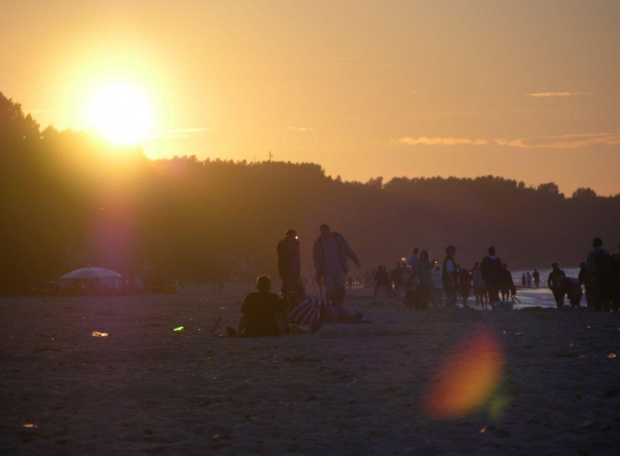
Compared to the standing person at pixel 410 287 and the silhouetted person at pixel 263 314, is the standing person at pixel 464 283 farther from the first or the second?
the silhouetted person at pixel 263 314

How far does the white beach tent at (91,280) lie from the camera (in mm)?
45491

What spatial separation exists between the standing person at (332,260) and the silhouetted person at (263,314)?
2.65m

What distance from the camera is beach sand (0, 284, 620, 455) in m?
5.67

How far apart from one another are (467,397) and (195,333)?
9.03m

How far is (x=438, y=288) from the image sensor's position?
22.5 metres

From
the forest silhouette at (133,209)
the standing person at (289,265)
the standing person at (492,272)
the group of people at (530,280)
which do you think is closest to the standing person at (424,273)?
the standing person at (492,272)

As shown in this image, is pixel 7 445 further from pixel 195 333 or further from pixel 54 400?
pixel 195 333

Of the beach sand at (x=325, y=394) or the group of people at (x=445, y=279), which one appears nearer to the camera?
the beach sand at (x=325, y=394)

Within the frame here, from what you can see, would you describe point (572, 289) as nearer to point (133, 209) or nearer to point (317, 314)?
point (317, 314)

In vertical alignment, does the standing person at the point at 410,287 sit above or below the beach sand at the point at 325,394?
above

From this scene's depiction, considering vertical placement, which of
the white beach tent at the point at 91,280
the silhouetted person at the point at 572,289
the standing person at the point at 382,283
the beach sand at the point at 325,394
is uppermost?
the white beach tent at the point at 91,280

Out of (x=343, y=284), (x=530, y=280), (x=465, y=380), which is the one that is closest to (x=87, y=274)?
(x=343, y=284)

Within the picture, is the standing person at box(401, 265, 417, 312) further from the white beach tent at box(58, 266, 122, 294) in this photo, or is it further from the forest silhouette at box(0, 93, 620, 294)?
the forest silhouette at box(0, 93, 620, 294)

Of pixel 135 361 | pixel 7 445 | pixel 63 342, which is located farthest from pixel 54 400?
pixel 63 342
